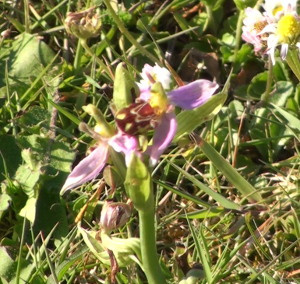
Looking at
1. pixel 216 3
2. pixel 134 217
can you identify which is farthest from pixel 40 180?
pixel 216 3

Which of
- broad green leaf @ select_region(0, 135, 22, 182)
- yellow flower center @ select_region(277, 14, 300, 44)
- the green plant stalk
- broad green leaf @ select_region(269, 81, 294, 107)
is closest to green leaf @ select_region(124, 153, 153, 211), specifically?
yellow flower center @ select_region(277, 14, 300, 44)

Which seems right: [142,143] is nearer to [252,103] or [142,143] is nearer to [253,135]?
[253,135]

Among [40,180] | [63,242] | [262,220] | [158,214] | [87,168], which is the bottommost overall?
[262,220]

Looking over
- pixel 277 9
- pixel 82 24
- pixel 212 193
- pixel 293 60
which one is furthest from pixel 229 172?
pixel 82 24

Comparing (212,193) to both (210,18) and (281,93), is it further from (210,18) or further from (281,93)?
(210,18)

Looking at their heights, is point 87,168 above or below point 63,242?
above

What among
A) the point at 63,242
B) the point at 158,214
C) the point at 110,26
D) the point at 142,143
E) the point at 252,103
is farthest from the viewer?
the point at 110,26

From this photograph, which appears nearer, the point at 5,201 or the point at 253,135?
the point at 5,201

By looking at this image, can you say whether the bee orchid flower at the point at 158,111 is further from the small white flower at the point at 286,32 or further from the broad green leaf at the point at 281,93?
the broad green leaf at the point at 281,93
